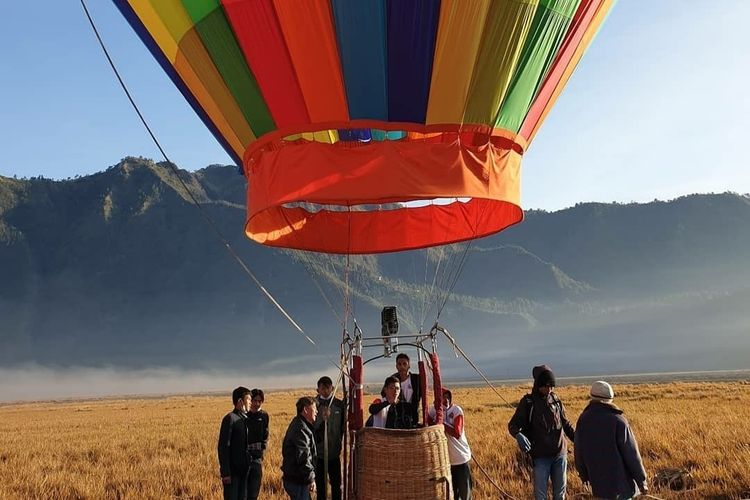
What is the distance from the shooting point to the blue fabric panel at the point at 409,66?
6.62 m

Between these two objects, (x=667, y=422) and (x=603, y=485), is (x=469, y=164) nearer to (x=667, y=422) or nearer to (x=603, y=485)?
(x=603, y=485)

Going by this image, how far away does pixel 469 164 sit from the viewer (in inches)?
263

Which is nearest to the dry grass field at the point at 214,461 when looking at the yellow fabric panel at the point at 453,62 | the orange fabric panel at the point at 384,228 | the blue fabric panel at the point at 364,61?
the orange fabric panel at the point at 384,228

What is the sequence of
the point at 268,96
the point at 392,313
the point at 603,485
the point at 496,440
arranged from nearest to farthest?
the point at 603,485
the point at 268,96
the point at 392,313
the point at 496,440

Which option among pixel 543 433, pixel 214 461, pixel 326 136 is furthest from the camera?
pixel 214 461

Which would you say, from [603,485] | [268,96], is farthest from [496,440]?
[268,96]

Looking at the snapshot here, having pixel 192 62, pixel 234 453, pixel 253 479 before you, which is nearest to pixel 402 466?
pixel 234 453

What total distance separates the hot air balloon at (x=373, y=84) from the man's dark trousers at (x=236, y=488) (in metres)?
1.91

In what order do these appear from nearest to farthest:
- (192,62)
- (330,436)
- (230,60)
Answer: (230,60)
(192,62)
(330,436)

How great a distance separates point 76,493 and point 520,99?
8577mm

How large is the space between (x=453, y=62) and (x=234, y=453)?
474 cm

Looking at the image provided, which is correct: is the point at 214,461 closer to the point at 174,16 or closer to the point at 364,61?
the point at 174,16

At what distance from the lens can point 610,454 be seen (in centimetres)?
554

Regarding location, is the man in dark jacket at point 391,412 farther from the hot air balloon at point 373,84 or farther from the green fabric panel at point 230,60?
the green fabric panel at point 230,60
